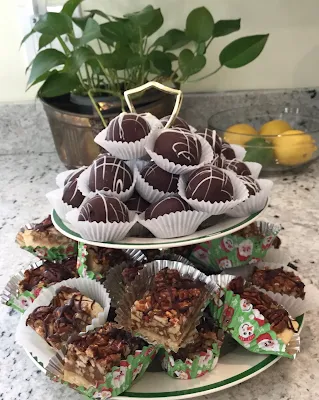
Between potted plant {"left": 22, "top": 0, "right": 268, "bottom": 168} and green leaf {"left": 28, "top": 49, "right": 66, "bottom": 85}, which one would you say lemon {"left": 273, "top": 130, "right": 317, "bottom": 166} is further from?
green leaf {"left": 28, "top": 49, "right": 66, "bottom": 85}

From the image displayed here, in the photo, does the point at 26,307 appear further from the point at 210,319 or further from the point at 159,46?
the point at 159,46

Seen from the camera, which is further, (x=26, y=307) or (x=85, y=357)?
(x=26, y=307)

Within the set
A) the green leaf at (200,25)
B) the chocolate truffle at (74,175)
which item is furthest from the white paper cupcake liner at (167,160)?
the green leaf at (200,25)

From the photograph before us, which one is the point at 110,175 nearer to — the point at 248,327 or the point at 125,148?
the point at 125,148

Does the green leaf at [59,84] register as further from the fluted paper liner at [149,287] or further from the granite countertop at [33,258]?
the fluted paper liner at [149,287]

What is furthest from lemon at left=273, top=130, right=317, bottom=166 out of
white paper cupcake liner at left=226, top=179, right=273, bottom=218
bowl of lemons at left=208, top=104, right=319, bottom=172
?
white paper cupcake liner at left=226, top=179, right=273, bottom=218

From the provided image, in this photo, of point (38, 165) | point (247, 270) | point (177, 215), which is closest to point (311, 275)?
point (247, 270)
